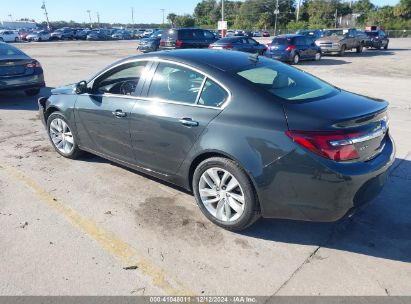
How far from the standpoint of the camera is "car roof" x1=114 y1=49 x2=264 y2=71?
12.3ft

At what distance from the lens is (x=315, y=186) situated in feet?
9.94

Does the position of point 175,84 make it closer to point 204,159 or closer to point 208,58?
point 208,58

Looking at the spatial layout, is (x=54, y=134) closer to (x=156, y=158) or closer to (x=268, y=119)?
(x=156, y=158)

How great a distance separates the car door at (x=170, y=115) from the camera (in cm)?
362

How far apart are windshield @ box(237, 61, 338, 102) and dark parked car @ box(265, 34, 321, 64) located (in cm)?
1654

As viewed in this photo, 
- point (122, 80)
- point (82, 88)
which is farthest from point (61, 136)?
point (122, 80)

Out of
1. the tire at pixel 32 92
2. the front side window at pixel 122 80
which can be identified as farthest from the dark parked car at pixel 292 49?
the front side window at pixel 122 80

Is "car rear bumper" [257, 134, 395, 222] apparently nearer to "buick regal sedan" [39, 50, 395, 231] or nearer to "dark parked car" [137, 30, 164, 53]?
"buick regal sedan" [39, 50, 395, 231]

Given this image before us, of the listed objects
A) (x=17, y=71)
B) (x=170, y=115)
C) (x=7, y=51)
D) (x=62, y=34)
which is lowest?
(x=62, y=34)

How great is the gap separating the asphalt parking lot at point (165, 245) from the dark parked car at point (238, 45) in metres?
17.0

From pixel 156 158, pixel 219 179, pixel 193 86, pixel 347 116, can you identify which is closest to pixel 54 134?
pixel 156 158

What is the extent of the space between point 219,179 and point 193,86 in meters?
0.98

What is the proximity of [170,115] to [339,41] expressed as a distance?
23.6m

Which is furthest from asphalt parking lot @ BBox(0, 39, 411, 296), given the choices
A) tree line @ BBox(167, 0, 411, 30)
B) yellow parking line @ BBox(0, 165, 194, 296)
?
tree line @ BBox(167, 0, 411, 30)
